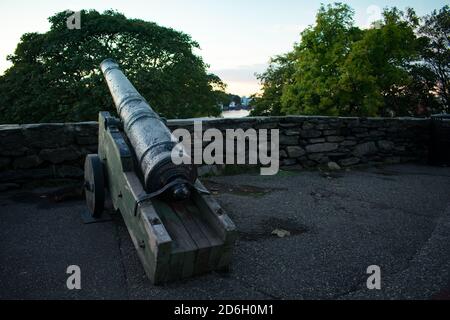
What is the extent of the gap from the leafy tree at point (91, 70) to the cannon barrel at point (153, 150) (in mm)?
10067

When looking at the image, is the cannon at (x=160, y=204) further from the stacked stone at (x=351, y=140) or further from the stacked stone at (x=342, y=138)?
the stacked stone at (x=351, y=140)

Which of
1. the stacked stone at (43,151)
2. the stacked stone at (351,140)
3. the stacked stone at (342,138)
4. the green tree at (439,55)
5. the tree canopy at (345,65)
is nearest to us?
the stacked stone at (43,151)

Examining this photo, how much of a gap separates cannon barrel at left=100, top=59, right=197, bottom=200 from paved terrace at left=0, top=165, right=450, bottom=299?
733 mm

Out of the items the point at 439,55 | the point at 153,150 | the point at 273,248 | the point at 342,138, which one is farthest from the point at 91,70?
the point at 439,55

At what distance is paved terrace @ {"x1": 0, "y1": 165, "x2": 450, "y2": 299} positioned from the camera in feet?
8.75

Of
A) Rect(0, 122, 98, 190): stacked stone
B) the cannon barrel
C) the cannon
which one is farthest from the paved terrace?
the cannon barrel

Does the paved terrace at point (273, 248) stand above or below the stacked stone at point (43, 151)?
below

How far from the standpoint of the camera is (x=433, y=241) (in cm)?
359

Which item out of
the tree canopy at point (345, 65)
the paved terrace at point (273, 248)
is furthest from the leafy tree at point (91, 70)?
the paved terrace at point (273, 248)

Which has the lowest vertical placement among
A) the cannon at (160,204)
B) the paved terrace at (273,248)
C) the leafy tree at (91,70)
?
the paved terrace at (273,248)

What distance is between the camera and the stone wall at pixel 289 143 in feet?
16.9

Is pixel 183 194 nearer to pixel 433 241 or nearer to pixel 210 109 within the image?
pixel 433 241
